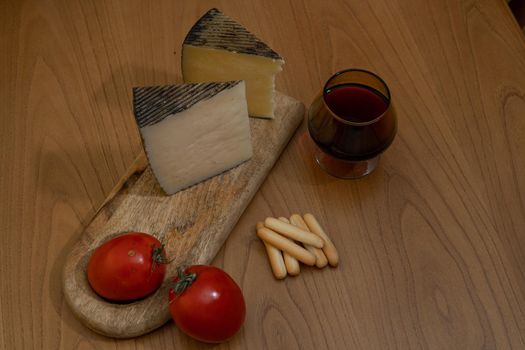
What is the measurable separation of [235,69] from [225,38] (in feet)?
0.20

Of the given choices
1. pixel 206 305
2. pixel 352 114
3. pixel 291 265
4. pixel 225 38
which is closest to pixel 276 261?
pixel 291 265

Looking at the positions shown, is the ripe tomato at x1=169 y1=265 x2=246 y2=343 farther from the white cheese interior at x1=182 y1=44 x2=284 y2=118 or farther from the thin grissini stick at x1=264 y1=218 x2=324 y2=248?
the white cheese interior at x1=182 y1=44 x2=284 y2=118

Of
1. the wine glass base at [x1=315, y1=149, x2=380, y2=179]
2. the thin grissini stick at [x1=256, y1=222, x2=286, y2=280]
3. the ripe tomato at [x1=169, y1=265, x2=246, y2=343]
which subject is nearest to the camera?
the ripe tomato at [x1=169, y1=265, x2=246, y2=343]

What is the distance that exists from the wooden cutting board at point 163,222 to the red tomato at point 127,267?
0.03m

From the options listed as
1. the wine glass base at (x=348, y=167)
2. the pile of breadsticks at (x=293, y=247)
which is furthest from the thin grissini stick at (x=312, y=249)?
the wine glass base at (x=348, y=167)

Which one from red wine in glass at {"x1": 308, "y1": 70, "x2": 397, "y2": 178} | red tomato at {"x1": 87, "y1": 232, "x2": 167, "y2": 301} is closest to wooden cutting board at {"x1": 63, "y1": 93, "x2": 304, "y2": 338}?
red tomato at {"x1": 87, "y1": 232, "x2": 167, "y2": 301}

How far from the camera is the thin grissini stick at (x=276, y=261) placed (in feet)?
3.37

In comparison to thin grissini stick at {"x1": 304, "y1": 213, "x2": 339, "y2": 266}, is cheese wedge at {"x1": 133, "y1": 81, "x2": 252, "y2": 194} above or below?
above

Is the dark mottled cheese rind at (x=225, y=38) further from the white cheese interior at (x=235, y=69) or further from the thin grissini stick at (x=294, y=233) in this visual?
the thin grissini stick at (x=294, y=233)

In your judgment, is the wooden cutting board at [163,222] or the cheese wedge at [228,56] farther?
the cheese wedge at [228,56]

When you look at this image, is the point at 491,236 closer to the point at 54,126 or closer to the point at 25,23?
the point at 54,126

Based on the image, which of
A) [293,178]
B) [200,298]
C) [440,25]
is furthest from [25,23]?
[440,25]

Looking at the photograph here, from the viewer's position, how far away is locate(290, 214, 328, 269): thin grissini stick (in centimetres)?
104

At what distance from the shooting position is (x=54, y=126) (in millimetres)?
1221
